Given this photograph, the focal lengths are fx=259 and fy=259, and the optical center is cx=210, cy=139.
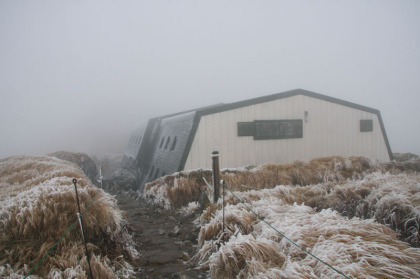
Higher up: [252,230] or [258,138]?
[258,138]

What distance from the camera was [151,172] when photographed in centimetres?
1402

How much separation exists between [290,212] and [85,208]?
379 centimetres

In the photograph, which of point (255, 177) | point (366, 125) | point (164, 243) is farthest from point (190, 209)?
point (366, 125)

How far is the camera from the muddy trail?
424cm

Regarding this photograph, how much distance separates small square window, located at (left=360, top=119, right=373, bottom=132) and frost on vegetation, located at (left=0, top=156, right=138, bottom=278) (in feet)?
41.6

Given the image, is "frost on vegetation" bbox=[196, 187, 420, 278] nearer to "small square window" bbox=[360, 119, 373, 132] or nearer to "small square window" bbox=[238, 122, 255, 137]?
"small square window" bbox=[238, 122, 255, 137]

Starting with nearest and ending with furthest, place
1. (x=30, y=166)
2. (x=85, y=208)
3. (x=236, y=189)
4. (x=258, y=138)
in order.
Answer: (x=85, y=208)
(x=236, y=189)
(x=30, y=166)
(x=258, y=138)

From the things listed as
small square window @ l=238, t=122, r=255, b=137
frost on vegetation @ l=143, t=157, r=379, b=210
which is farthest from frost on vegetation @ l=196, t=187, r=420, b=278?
small square window @ l=238, t=122, r=255, b=137

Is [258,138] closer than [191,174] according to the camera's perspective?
No

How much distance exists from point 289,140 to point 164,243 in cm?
818

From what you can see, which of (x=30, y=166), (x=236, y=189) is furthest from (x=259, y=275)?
(x=30, y=166)

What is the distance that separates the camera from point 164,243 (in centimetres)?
559

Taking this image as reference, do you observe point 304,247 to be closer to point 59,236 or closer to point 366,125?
point 59,236

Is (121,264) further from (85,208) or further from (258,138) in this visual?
(258,138)
